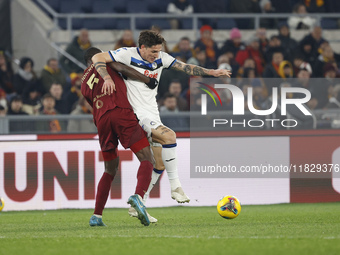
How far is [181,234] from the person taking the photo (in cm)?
695

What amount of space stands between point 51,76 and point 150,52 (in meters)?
6.93

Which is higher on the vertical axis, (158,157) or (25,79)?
(25,79)

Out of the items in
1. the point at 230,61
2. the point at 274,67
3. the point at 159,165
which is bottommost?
the point at 159,165

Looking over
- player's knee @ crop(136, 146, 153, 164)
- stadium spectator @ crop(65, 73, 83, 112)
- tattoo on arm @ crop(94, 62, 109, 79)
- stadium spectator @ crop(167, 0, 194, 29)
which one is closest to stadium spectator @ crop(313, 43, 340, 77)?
stadium spectator @ crop(167, 0, 194, 29)

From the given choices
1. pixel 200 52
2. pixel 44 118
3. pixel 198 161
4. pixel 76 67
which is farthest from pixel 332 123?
pixel 76 67

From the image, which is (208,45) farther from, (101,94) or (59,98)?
(101,94)

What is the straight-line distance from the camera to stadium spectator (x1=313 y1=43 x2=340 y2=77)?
50.9ft

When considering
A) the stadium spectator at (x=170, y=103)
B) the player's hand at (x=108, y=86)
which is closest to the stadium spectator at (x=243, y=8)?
the stadium spectator at (x=170, y=103)

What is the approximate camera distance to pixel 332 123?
471 inches

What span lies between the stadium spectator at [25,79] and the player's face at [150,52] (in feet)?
22.0

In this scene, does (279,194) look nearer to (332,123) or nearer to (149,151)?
(332,123)

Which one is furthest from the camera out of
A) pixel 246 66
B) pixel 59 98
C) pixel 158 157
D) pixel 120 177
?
pixel 246 66

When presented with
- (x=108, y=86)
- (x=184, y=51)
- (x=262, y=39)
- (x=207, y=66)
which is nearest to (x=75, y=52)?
(x=184, y=51)

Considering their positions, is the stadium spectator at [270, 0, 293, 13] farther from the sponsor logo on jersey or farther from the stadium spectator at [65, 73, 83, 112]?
the sponsor logo on jersey
